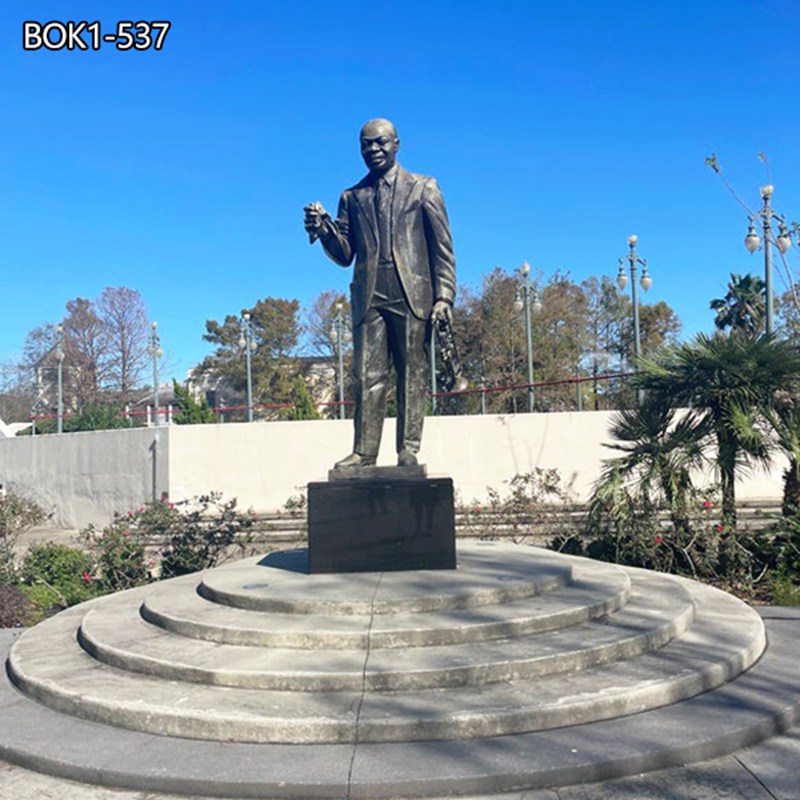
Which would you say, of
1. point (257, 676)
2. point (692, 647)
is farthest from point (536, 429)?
point (257, 676)

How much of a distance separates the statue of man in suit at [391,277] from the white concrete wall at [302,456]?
8073 mm

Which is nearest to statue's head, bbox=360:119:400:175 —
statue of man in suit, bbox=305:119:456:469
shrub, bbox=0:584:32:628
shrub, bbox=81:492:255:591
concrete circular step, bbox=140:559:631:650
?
statue of man in suit, bbox=305:119:456:469

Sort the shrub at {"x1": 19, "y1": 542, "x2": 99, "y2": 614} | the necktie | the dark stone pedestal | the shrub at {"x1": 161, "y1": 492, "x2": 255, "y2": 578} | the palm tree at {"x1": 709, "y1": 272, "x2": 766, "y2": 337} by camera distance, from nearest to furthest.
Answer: the dark stone pedestal → the necktie → the shrub at {"x1": 19, "y1": 542, "x2": 99, "y2": 614} → the shrub at {"x1": 161, "y1": 492, "x2": 255, "y2": 578} → the palm tree at {"x1": 709, "y1": 272, "x2": 766, "y2": 337}

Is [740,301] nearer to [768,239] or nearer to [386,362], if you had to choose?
[768,239]

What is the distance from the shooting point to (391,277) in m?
6.47

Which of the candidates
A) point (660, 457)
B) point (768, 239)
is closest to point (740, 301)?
point (768, 239)

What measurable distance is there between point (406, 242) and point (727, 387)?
12.0ft

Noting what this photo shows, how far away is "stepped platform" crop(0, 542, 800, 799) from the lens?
339 centimetres

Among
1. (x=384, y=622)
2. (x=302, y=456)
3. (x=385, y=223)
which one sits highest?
(x=385, y=223)

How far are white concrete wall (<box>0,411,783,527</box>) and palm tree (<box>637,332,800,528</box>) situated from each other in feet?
24.2

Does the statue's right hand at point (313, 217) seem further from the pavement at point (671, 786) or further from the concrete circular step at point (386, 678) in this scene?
the pavement at point (671, 786)

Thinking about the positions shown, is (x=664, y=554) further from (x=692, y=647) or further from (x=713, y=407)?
(x=692, y=647)

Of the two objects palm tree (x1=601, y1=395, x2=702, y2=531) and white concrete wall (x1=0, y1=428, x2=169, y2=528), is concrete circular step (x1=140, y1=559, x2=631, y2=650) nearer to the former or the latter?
palm tree (x1=601, y1=395, x2=702, y2=531)

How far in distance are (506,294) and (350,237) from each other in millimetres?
30158
